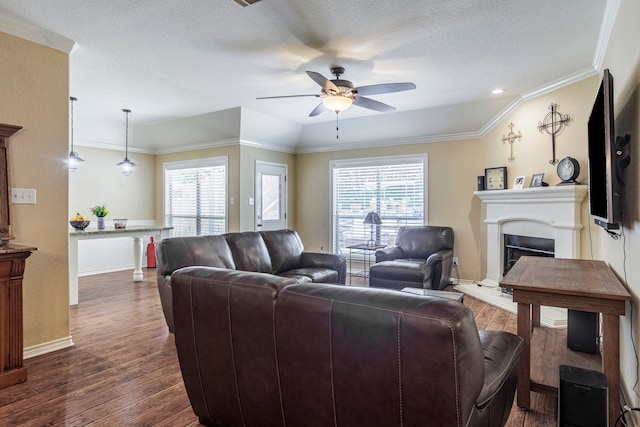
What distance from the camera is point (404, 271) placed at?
4508mm

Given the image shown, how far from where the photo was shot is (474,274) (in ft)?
17.9

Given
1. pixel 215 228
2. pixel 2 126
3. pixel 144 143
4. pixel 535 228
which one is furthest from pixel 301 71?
pixel 144 143

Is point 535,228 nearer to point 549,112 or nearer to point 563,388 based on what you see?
point 549,112

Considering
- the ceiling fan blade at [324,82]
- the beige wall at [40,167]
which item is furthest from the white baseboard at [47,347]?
the ceiling fan blade at [324,82]

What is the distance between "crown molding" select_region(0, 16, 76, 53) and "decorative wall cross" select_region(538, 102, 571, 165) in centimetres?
492

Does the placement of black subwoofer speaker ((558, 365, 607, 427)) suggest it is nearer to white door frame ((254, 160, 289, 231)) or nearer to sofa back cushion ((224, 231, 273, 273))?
sofa back cushion ((224, 231, 273, 273))

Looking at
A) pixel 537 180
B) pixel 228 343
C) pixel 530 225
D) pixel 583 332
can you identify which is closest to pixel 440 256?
pixel 530 225

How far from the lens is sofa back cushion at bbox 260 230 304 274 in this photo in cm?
426

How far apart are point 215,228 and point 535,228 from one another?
503 centimetres

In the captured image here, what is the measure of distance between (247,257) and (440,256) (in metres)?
2.58

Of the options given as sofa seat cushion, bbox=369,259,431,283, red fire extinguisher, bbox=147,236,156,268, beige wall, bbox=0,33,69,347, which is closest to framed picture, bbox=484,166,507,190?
sofa seat cushion, bbox=369,259,431,283

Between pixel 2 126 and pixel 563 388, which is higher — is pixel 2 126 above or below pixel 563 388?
above

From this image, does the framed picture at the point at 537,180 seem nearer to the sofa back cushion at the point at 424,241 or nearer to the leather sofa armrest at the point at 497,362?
the sofa back cushion at the point at 424,241

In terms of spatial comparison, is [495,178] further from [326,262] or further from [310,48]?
[310,48]
